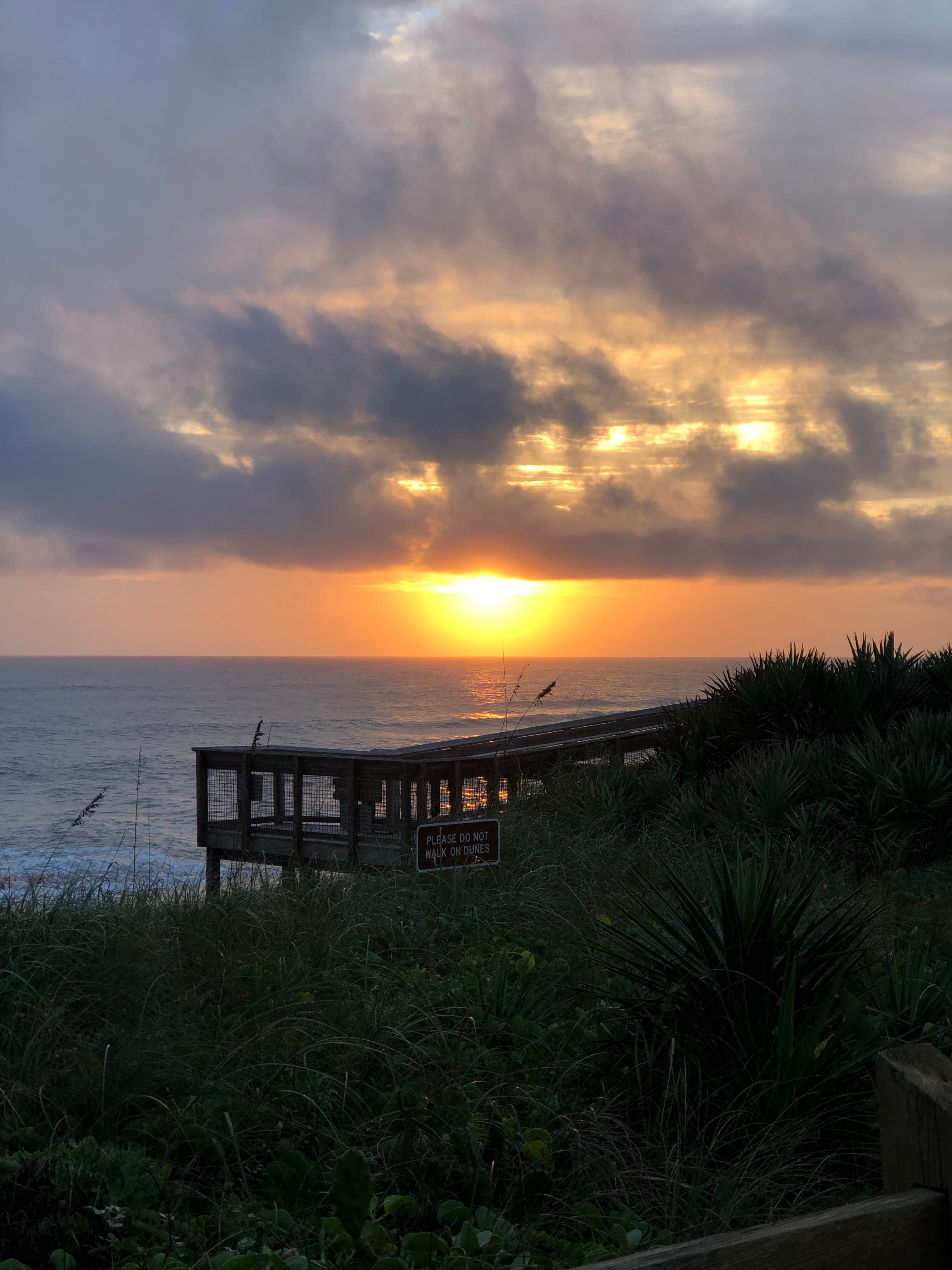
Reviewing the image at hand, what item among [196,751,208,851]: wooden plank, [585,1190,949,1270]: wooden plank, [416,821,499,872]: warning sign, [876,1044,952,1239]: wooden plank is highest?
[876,1044,952,1239]: wooden plank

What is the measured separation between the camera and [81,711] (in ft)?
323

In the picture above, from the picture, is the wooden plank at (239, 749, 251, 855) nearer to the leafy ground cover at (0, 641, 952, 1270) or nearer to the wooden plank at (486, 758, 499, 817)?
the wooden plank at (486, 758, 499, 817)

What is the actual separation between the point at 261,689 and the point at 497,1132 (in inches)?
5009

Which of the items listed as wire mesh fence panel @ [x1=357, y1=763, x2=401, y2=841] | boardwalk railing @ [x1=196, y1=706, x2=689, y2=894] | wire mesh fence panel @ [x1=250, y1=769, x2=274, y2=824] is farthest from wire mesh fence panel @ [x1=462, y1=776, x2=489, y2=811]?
wire mesh fence panel @ [x1=250, y1=769, x2=274, y2=824]

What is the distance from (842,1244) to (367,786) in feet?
39.2

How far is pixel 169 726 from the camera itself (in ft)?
267

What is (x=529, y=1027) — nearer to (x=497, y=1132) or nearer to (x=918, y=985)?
(x=497, y=1132)

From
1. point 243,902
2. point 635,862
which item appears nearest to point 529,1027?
point 243,902

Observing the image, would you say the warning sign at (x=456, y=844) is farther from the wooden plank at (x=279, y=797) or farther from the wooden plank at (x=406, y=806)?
the wooden plank at (x=279, y=797)

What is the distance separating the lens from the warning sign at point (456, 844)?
6.58 m

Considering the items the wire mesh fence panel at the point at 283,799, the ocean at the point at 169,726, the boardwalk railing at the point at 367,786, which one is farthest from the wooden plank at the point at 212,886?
the wire mesh fence panel at the point at 283,799

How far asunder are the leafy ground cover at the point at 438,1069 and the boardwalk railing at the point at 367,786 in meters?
4.89

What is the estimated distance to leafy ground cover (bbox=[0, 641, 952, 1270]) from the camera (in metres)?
3.13

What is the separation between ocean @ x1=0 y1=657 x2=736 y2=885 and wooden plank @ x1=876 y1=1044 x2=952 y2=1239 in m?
5.63
